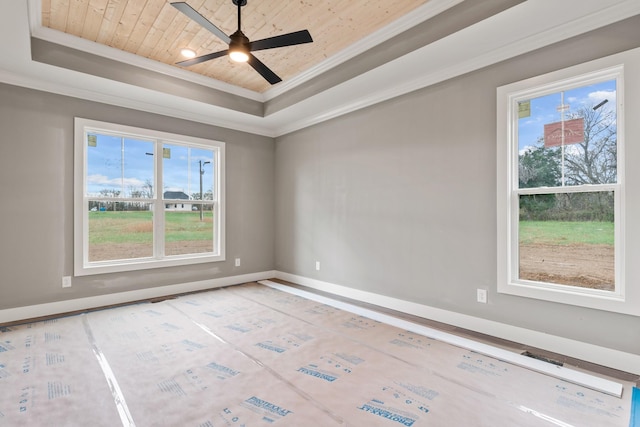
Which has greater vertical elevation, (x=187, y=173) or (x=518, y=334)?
(x=187, y=173)

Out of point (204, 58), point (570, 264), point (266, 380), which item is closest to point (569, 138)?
point (570, 264)

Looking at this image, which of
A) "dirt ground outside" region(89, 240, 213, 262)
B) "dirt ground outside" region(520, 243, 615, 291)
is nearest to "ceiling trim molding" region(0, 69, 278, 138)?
"dirt ground outside" region(89, 240, 213, 262)

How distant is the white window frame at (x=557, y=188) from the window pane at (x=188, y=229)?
13.3 ft

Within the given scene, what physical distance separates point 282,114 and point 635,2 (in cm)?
377

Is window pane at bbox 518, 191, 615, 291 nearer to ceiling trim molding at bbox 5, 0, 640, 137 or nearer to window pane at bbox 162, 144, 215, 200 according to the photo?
ceiling trim molding at bbox 5, 0, 640, 137

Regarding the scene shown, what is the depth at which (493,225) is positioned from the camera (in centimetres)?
297

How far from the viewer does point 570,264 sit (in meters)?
2.67

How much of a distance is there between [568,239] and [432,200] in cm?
122

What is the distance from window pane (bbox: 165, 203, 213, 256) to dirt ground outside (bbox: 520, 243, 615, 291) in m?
4.25

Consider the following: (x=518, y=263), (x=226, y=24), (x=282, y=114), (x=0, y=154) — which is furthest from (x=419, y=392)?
(x=0, y=154)

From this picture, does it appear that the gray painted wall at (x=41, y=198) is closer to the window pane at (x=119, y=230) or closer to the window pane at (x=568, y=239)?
the window pane at (x=119, y=230)

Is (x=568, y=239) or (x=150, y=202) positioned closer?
(x=568, y=239)

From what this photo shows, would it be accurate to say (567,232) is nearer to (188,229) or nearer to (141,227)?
(188,229)

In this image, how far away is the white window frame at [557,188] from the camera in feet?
7.54
